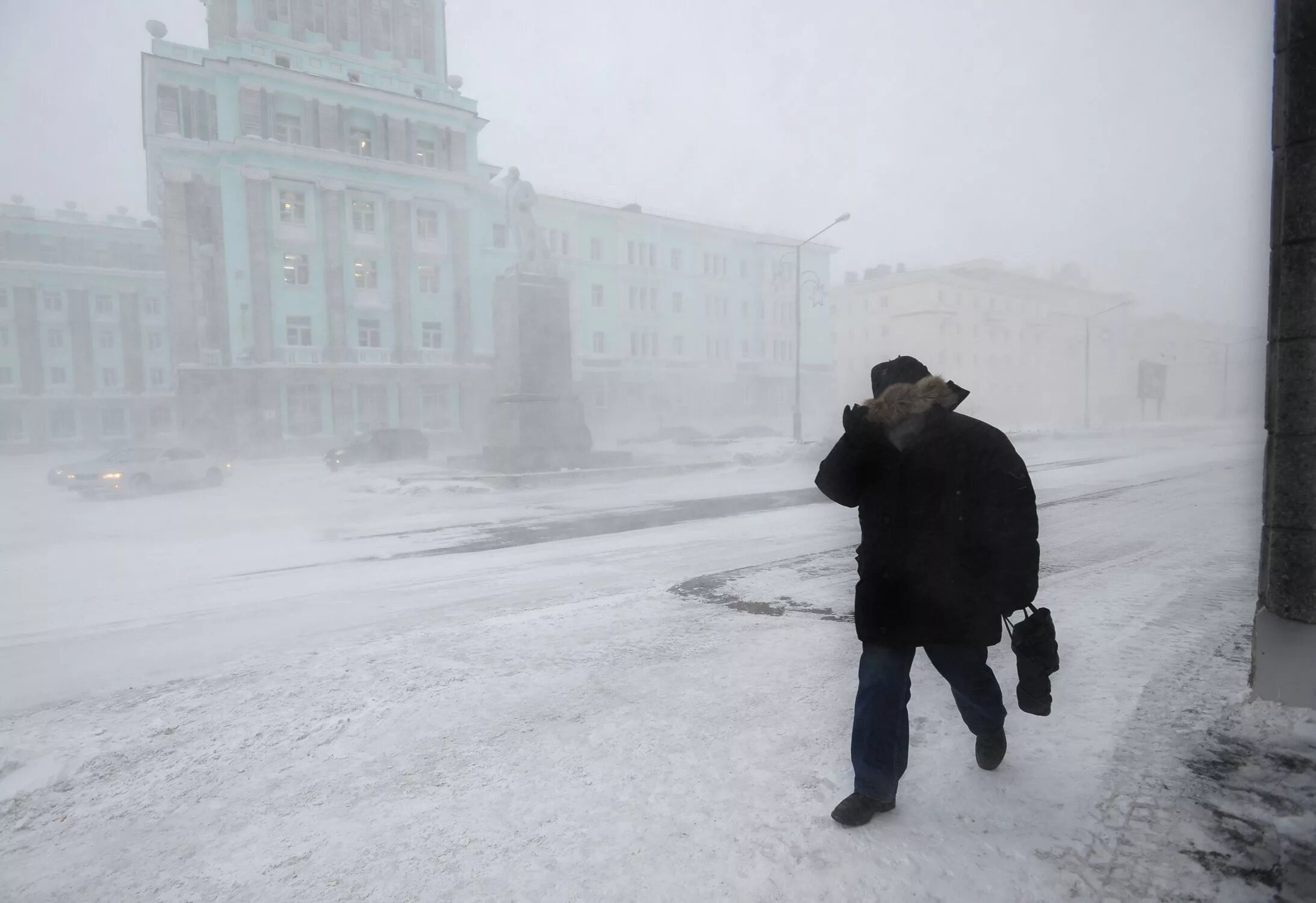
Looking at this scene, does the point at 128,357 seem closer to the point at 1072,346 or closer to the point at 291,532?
the point at 291,532

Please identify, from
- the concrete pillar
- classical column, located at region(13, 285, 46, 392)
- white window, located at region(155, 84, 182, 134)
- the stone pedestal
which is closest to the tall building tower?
white window, located at region(155, 84, 182, 134)

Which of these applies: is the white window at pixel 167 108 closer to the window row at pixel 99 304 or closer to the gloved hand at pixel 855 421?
the window row at pixel 99 304

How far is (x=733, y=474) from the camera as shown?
18672 millimetres

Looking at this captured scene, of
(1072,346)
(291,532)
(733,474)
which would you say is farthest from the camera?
(1072,346)

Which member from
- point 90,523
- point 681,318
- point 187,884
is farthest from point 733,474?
point 681,318

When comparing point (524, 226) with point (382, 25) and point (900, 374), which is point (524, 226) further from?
point (382, 25)

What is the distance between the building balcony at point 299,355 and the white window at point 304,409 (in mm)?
1012

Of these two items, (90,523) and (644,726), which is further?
(90,523)

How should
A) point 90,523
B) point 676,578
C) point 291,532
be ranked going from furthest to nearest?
point 90,523
point 291,532
point 676,578

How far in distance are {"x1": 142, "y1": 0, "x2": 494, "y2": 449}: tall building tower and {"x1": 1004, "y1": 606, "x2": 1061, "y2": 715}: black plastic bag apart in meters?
34.1

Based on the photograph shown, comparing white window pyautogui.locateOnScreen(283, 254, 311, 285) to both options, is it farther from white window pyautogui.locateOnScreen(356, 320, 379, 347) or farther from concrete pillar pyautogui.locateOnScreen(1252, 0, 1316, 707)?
concrete pillar pyautogui.locateOnScreen(1252, 0, 1316, 707)

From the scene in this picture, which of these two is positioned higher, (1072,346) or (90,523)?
(1072,346)

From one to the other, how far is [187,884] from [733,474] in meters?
16.5

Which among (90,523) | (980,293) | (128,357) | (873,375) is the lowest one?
(90,523)
